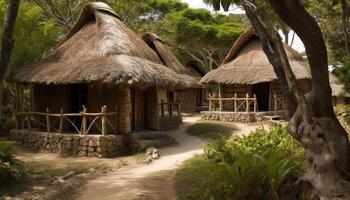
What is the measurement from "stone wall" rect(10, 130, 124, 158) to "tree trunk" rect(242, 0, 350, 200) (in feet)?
26.1

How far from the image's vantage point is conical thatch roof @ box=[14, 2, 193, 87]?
13.7m

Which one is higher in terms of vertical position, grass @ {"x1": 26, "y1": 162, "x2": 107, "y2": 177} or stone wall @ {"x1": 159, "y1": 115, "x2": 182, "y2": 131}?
stone wall @ {"x1": 159, "y1": 115, "x2": 182, "y2": 131}

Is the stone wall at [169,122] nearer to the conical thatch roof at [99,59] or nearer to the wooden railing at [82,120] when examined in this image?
the conical thatch roof at [99,59]

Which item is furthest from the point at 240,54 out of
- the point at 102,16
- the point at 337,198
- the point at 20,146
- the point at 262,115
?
the point at 337,198

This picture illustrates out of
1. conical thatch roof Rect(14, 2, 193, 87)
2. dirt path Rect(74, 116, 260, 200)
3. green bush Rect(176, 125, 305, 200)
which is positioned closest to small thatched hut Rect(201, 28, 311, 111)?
conical thatch roof Rect(14, 2, 193, 87)

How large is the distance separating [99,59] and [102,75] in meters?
1.27

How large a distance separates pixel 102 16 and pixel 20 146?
621 centimetres

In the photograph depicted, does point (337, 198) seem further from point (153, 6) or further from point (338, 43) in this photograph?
point (153, 6)

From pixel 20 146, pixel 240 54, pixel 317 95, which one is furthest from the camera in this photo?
pixel 240 54

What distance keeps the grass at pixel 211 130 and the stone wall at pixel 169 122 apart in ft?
2.38

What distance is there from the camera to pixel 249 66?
2300cm

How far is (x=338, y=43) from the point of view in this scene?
2112 centimetres

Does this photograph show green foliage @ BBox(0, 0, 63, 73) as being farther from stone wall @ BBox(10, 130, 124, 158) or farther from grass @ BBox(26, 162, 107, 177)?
grass @ BBox(26, 162, 107, 177)

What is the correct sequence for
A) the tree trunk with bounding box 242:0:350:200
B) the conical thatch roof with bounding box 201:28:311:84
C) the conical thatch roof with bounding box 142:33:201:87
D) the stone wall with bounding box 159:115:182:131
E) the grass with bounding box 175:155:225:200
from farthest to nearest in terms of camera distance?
the conical thatch roof with bounding box 142:33:201:87, the conical thatch roof with bounding box 201:28:311:84, the stone wall with bounding box 159:115:182:131, the grass with bounding box 175:155:225:200, the tree trunk with bounding box 242:0:350:200
